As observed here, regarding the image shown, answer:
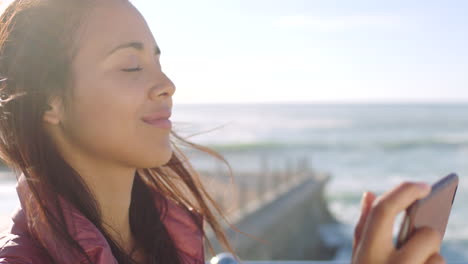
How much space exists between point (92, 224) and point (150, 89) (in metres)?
0.30

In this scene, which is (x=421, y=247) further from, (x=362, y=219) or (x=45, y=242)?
(x=45, y=242)

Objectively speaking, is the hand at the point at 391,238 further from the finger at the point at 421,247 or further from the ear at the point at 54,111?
the ear at the point at 54,111

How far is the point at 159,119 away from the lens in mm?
1210

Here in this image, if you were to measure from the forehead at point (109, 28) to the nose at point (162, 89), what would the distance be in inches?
4.0

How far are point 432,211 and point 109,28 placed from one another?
0.76 metres

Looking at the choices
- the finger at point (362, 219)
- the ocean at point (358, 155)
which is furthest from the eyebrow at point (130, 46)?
the ocean at point (358, 155)

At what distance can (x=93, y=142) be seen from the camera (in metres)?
1.20

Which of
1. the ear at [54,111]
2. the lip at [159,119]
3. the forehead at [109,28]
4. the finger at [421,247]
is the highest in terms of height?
the forehead at [109,28]

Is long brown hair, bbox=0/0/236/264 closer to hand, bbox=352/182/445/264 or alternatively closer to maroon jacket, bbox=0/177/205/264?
maroon jacket, bbox=0/177/205/264

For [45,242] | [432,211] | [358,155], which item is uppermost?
[432,211]

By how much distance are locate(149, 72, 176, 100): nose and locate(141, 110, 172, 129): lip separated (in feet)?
0.12

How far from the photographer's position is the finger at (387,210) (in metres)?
0.72

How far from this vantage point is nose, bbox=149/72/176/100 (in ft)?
3.93

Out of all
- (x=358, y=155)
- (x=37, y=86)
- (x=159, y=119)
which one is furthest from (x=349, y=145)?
(x=37, y=86)
